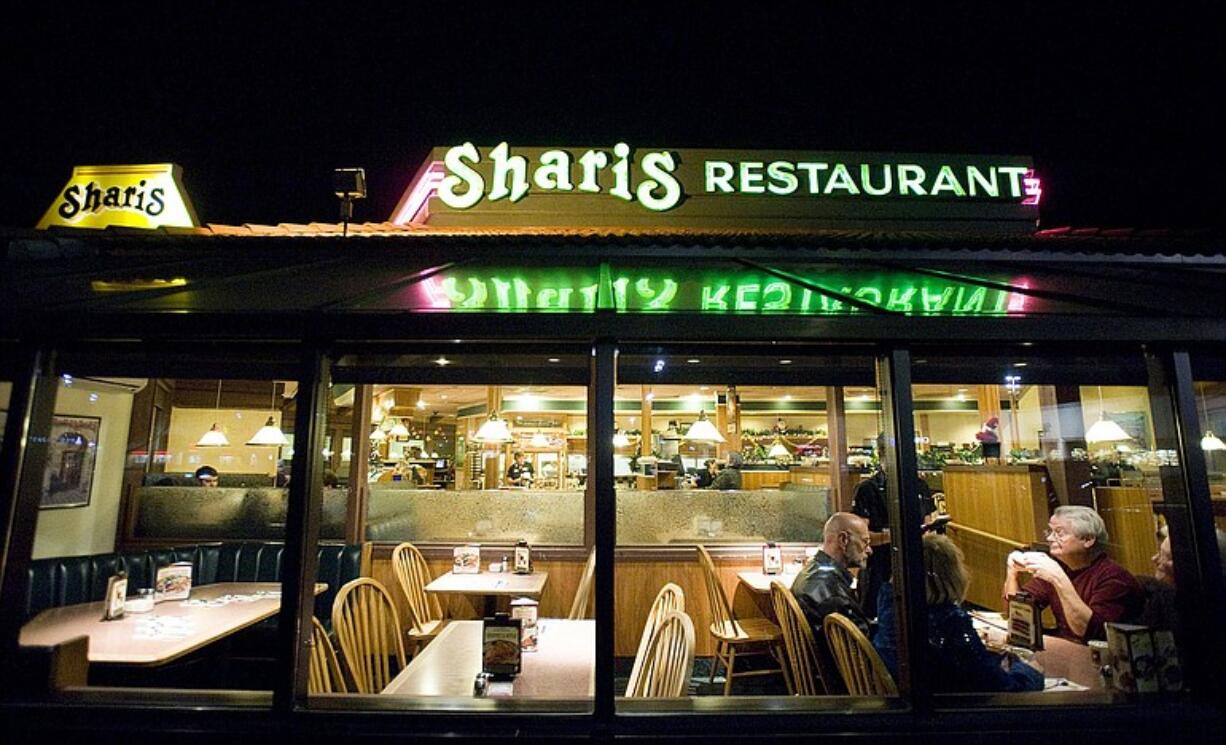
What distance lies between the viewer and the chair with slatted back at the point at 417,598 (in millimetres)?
4609

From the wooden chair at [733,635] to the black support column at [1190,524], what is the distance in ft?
8.45

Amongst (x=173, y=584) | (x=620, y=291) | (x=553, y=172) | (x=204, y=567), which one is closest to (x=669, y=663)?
(x=620, y=291)

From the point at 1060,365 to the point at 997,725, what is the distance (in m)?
3.25

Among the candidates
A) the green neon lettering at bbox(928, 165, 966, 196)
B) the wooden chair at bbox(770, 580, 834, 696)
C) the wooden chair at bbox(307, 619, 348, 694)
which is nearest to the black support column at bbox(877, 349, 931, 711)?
the wooden chair at bbox(770, 580, 834, 696)

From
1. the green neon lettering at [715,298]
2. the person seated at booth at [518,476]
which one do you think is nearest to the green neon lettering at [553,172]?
the green neon lettering at [715,298]

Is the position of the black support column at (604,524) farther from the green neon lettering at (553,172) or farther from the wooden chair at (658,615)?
the green neon lettering at (553,172)

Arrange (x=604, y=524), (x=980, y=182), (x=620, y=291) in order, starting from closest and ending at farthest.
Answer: (x=604, y=524) → (x=620, y=291) → (x=980, y=182)

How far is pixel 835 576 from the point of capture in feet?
11.7

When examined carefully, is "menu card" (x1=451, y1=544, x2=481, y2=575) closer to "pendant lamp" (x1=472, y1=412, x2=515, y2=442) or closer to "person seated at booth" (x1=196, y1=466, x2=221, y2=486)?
"pendant lamp" (x1=472, y1=412, x2=515, y2=442)

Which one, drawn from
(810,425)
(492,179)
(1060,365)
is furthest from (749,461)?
(492,179)

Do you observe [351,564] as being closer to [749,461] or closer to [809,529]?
[809,529]

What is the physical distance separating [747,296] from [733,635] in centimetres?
309

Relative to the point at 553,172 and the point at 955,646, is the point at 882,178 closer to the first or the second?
the point at 553,172

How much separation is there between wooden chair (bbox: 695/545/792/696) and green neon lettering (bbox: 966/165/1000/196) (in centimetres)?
354
